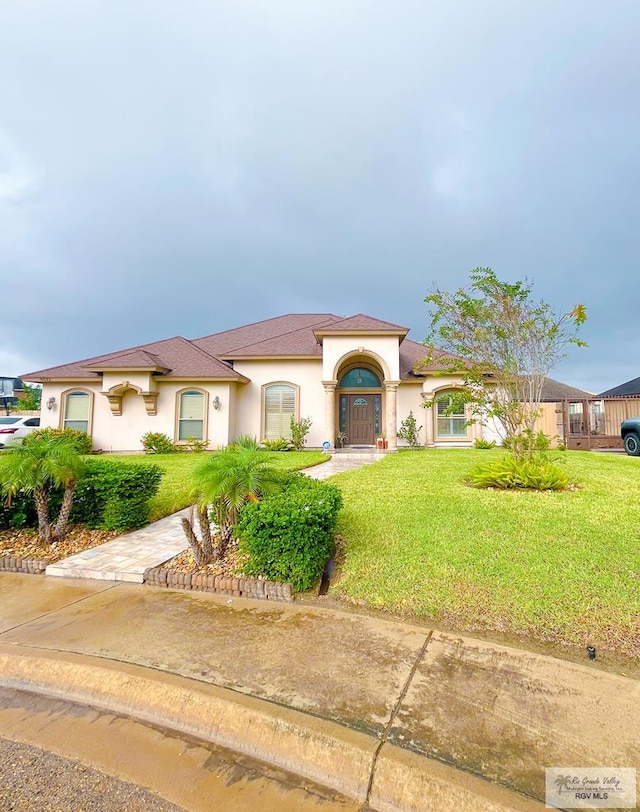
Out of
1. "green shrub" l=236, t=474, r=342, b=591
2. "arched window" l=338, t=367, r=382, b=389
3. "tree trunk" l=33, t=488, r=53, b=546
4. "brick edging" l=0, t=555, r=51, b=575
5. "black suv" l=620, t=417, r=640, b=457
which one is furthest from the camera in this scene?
"arched window" l=338, t=367, r=382, b=389

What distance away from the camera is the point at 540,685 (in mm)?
2408

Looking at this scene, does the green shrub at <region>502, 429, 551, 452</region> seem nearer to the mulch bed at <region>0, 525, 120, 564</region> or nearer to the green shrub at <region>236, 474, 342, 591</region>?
the green shrub at <region>236, 474, 342, 591</region>

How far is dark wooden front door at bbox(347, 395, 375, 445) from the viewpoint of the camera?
1670cm

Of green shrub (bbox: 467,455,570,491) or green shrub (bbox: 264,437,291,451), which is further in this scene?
green shrub (bbox: 264,437,291,451)

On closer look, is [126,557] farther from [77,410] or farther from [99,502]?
[77,410]

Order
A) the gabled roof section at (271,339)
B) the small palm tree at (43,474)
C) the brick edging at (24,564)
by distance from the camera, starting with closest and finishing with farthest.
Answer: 1. the brick edging at (24,564)
2. the small palm tree at (43,474)
3. the gabled roof section at (271,339)

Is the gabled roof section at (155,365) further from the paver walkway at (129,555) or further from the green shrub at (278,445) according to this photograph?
the paver walkway at (129,555)

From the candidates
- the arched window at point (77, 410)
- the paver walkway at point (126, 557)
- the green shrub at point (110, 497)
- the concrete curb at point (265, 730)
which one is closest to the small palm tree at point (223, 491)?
the paver walkway at point (126, 557)

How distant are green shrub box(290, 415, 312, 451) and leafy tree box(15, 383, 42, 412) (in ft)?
67.0

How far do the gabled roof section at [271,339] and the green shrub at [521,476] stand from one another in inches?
387

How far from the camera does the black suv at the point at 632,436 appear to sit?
13156mm

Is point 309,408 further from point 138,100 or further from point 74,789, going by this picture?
point 74,789

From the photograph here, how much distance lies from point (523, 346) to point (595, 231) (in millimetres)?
23265

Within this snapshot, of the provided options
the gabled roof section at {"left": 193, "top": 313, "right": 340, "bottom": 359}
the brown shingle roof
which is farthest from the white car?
the gabled roof section at {"left": 193, "top": 313, "right": 340, "bottom": 359}
